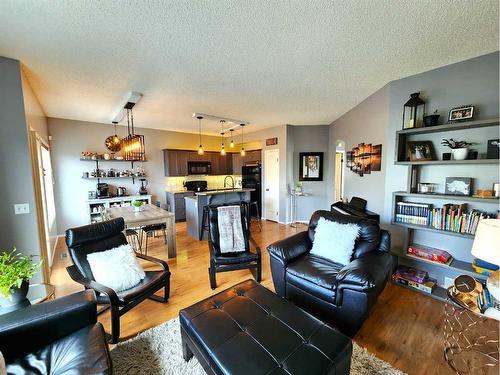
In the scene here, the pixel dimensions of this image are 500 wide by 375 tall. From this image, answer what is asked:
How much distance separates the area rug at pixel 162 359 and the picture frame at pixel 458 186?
2.01 m

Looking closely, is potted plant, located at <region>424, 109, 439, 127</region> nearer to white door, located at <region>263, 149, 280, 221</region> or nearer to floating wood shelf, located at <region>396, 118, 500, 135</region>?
floating wood shelf, located at <region>396, 118, 500, 135</region>

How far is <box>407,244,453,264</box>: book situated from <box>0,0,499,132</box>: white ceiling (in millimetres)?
2234

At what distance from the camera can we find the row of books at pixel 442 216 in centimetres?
226

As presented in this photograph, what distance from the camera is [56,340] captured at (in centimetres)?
139

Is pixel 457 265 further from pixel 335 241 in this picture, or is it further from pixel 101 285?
pixel 101 285

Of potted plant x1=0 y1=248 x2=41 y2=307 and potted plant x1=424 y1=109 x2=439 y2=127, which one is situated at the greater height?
potted plant x1=424 y1=109 x2=439 y2=127

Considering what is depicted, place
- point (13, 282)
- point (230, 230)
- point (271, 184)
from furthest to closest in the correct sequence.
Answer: point (271, 184), point (230, 230), point (13, 282)

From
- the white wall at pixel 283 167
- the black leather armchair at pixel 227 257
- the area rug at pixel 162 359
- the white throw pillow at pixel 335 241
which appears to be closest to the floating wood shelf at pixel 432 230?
the white throw pillow at pixel 335 241

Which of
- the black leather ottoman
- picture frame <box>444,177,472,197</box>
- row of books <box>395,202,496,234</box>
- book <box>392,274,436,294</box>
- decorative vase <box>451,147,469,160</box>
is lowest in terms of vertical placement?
book <box>392,274,436,294</box>

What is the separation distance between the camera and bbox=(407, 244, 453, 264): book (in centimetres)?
248

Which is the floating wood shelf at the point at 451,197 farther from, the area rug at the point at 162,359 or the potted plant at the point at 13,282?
the potted plant at the point at 13,282

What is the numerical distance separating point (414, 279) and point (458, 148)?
5.27ft

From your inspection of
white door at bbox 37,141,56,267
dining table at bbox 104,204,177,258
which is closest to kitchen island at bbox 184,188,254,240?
dining table at bbox 104,204,177,258

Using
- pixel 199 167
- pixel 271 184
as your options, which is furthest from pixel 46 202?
pixel 271 184
